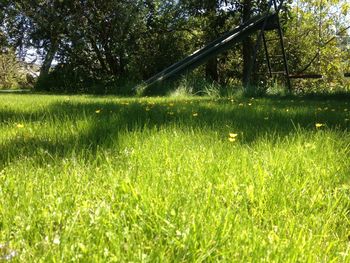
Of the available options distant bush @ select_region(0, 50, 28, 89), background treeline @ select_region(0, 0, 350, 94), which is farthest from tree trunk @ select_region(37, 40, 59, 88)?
distant bush @ select_region(0, 50, 28, 89)

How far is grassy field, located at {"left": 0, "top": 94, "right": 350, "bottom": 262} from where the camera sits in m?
0.96

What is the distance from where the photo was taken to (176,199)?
124 cm

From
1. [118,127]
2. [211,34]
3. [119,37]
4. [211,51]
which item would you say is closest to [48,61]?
[119,37]

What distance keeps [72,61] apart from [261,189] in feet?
33.0

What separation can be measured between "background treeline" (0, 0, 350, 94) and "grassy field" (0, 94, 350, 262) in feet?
21.7

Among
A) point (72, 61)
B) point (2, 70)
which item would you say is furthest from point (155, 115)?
point (2, 70)

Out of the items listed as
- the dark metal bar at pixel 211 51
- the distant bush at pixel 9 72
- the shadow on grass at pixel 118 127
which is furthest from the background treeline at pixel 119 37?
the distant bush at pixel 9 72

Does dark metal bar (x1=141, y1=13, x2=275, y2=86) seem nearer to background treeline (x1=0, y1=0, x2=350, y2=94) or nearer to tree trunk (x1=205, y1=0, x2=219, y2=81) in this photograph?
background treeline (x1=0, y1=0, x2=350, y2=94)

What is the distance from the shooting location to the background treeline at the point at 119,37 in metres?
10.4

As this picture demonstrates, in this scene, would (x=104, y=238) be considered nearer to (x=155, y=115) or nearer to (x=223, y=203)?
(x=223, y=203)

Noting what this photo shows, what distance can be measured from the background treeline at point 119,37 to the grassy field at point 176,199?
662 centimetres

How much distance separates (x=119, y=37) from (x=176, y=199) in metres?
9.80

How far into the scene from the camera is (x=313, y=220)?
3.93 ft

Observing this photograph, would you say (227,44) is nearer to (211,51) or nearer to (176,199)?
(211,51)
